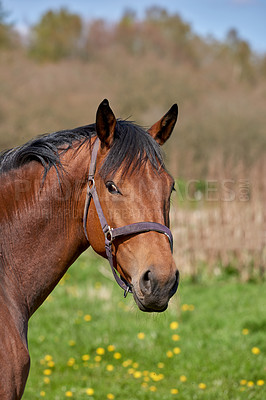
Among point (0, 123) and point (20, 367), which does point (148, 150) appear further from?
point (0, 123)

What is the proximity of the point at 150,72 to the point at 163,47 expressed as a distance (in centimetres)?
715

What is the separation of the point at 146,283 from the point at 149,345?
3418 millimetres

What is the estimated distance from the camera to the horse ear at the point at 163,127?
8.19ft

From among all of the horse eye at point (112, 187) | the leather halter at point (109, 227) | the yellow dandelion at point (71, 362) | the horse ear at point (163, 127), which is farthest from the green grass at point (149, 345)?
the horse ear at point (163, 127)

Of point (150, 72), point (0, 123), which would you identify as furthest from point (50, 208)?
point (150, 72)

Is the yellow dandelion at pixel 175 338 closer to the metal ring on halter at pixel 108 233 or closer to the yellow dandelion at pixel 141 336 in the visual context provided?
the yellow dandelion at pixel 141 336

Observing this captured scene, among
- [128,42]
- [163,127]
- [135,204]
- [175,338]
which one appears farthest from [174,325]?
[128,42]

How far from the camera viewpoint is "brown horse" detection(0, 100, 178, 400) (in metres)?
2.16

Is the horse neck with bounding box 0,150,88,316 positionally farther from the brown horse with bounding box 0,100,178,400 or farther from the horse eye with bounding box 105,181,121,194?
the horse eye with bounding box 105,181,121,194

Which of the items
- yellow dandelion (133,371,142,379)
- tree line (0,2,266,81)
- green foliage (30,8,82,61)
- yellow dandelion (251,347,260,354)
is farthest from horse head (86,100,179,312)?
green foliage (30,8,82,61)

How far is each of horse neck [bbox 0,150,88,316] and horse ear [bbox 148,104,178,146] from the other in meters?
0.47

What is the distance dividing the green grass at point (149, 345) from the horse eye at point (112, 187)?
3.84 feet

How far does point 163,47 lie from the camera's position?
2544 centimetres

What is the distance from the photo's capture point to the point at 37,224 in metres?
2.30
